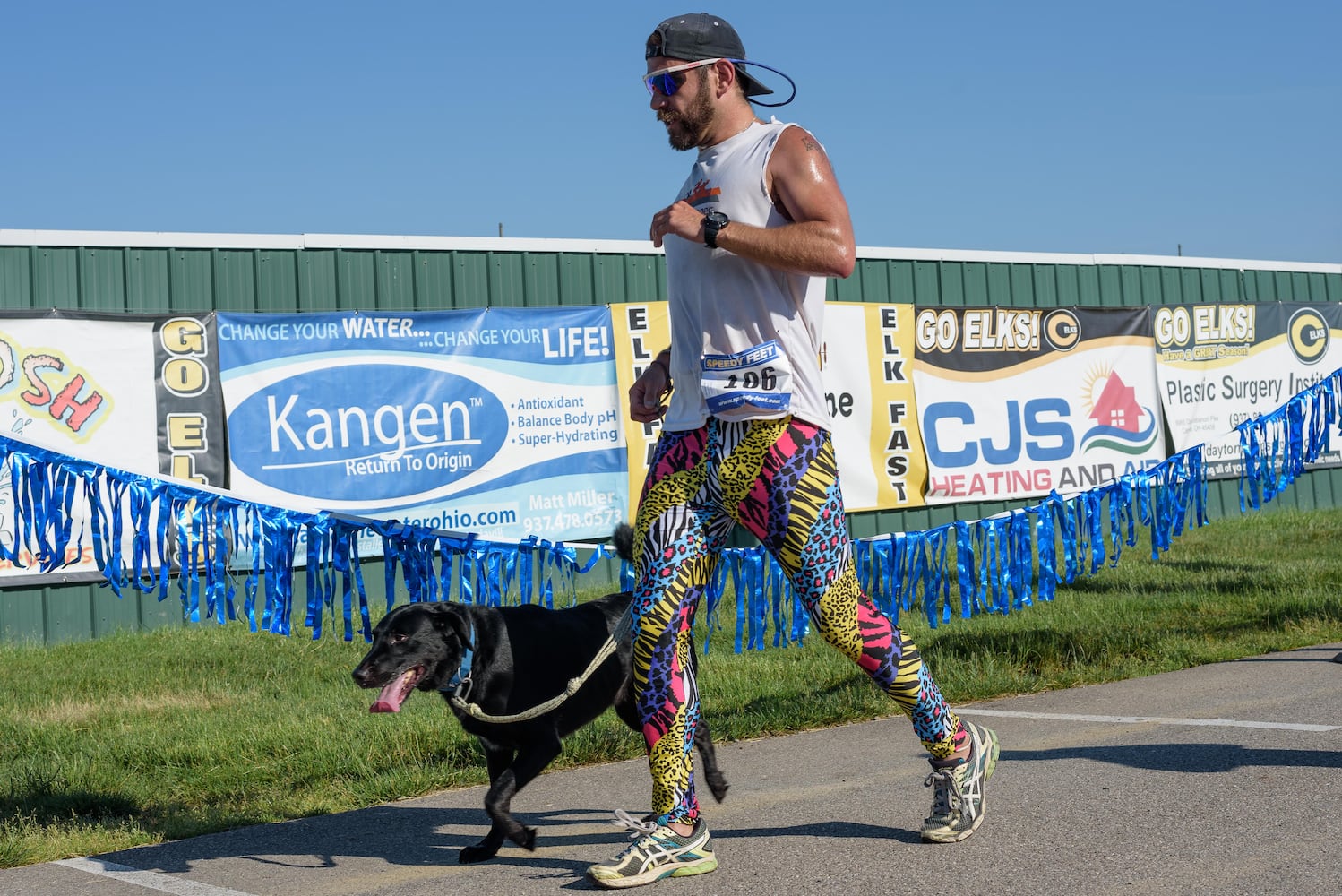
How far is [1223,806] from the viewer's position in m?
4.08

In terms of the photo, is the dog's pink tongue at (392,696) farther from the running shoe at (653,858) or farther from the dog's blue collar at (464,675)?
the running shoe at (653,858)

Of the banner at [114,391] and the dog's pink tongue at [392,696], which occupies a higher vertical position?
the banner at [114,391]

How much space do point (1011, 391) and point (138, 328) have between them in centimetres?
864

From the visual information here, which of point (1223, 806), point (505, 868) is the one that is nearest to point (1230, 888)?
point (1223, 806)

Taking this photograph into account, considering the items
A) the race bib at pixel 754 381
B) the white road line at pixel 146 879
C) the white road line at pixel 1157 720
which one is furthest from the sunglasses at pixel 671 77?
the white road line at pixel 1157 720

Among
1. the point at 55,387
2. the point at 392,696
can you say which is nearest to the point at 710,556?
the point at 392,696

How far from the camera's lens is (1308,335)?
1672 cm

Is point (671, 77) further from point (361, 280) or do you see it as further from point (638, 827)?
point (361, 280)

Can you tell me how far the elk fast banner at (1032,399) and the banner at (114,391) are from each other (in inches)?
272

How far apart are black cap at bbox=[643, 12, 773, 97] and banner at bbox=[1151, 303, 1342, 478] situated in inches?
495

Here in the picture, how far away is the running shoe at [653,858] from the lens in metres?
3.54

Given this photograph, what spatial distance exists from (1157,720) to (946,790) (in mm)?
2259

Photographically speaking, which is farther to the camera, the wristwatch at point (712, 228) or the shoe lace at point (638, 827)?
the shoe lace at point (638, 827)

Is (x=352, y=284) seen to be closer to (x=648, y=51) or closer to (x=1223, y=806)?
(x=648, y=51)
